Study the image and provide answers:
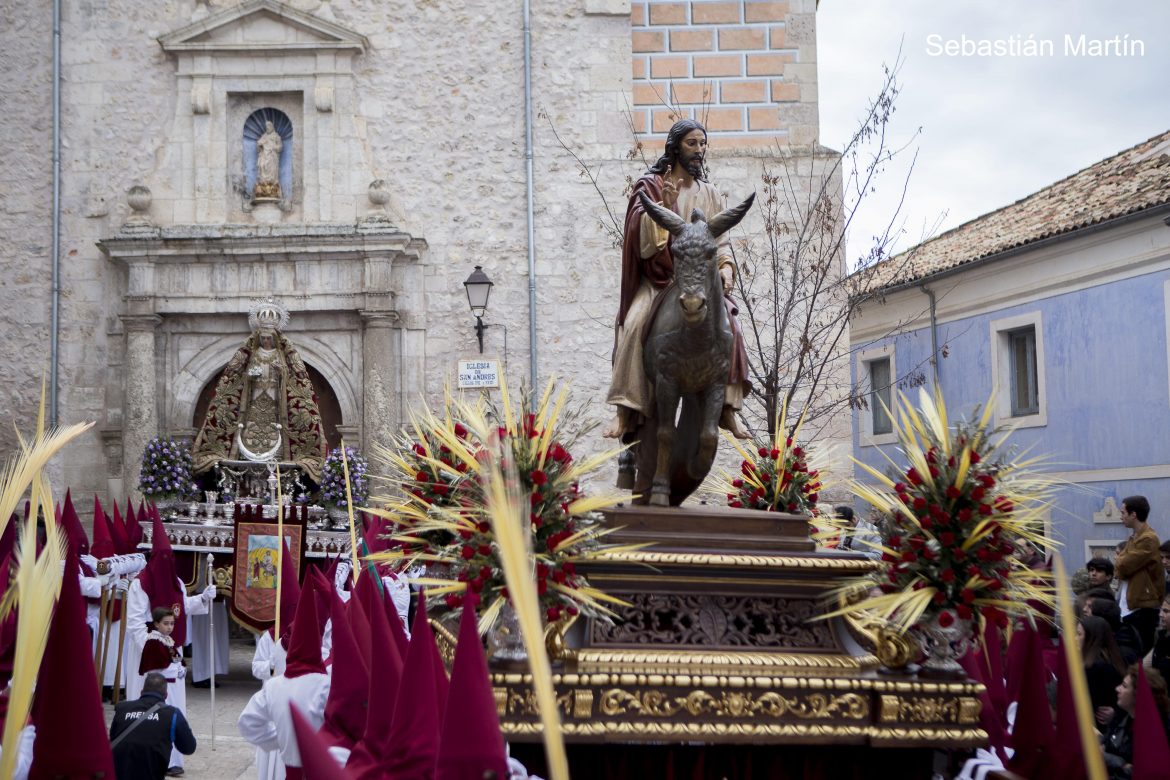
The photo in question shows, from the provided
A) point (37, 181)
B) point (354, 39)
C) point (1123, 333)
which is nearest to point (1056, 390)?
point (1123, 333)

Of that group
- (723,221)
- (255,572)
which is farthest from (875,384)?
(723,221)

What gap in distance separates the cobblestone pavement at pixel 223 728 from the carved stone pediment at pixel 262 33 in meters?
7.85

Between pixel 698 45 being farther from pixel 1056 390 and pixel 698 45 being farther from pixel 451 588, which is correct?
pixel 451 588

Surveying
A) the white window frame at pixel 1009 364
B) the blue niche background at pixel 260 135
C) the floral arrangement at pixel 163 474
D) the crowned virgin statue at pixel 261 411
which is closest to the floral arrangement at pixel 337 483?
the crowned virgin statue at pixel 261 411

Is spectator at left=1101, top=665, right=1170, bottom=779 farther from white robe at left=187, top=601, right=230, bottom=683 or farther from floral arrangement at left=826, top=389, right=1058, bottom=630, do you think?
white robe at left=187, top=601, right=230, bottom=683

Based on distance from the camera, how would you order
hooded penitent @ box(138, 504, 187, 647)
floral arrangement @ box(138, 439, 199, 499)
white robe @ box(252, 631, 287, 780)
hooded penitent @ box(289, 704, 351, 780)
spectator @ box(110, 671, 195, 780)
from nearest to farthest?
1. hooded penitent @ box(289, 704, 351, 780)
2. spectator @ box(110, 671, 195, 780)
3. white robe @ box(252, 631, 287, 780)
4. hooded penitent @ box(138, 504, 187, 647)
5. floral arrangement @ box(138, 439, 199, 499)

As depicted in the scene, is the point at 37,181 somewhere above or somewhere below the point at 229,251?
above

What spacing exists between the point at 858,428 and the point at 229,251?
13886 millimetres

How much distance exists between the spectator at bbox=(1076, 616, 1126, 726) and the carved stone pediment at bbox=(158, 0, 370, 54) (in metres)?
12.6

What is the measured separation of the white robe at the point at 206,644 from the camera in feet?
41.4

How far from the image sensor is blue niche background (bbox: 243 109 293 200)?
16.4 metres

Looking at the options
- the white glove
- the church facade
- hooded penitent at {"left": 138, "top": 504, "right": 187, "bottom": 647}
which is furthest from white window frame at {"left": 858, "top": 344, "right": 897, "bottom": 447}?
hooded penitent at {"left": 138, "top": 504, "right": 187, "bottom": 647}

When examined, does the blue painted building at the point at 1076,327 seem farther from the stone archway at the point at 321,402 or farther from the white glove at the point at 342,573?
the white glove at the point at 342,573

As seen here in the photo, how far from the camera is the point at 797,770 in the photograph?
503 cm
